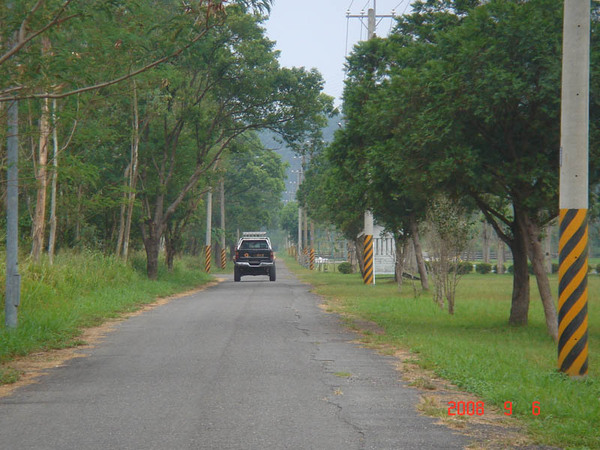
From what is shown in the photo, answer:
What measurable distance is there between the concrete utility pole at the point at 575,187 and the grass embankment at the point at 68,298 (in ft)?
22.7

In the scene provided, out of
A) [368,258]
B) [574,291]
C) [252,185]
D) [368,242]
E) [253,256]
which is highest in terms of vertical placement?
[252,185]

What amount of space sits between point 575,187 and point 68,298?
47.8 ft

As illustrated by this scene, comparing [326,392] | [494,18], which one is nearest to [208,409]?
[326,392]

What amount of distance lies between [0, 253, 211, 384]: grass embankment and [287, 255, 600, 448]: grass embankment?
5.75 metres

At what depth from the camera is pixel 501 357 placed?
1220 centimetres

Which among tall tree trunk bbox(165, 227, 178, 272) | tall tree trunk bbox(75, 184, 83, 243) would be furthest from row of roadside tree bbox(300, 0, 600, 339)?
tall tree trunk bbox(165, 227, 178, 272)

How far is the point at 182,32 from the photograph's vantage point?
10672mm

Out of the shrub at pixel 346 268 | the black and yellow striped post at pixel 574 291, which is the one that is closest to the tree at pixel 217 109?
the black and yellow striped post at pixel 574 291

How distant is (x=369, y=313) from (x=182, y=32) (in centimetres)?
1180

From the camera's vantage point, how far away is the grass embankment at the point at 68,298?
1383 cm

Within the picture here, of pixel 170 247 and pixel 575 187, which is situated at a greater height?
pixel 575 187

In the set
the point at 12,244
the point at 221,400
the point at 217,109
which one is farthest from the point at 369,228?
the point at 221,400

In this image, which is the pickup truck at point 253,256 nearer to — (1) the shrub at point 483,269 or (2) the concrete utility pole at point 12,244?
(1) the shrub at point 483,269

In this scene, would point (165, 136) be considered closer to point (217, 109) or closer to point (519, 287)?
point (217, 109)
